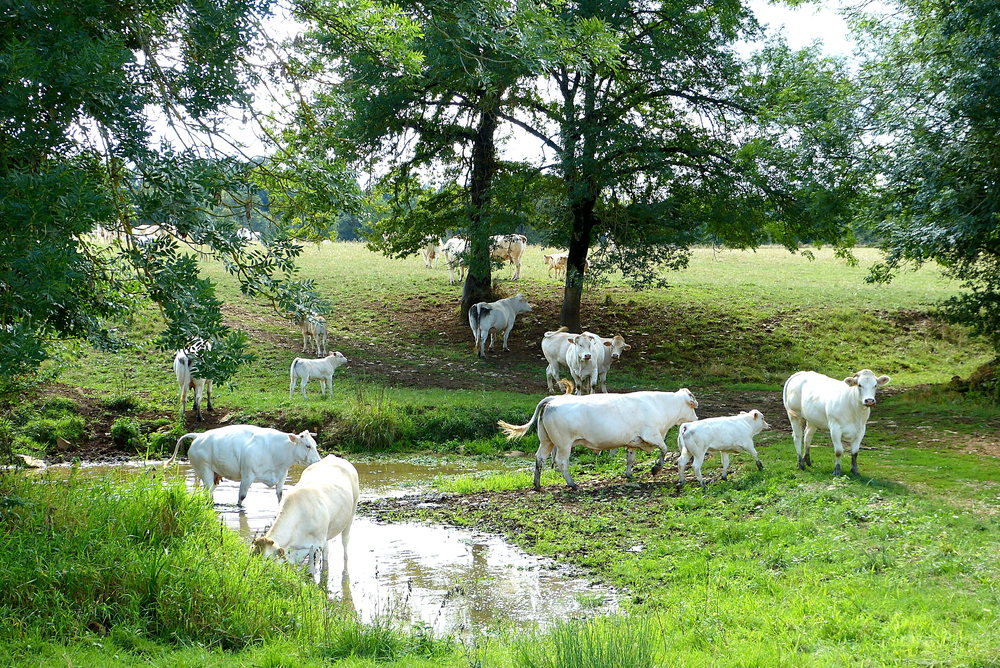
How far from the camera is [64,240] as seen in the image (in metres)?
6.26

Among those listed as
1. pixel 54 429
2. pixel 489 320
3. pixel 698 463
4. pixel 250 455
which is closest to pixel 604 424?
pixel 698 463

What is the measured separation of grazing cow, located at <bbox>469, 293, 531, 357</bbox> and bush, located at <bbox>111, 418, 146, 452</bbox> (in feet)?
34.4

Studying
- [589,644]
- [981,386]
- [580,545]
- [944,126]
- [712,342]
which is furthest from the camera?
[712,342]

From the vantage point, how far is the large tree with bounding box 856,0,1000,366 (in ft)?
50.0

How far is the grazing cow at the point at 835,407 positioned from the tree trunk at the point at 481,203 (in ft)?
38.3

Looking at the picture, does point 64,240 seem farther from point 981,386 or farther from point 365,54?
point 981,386

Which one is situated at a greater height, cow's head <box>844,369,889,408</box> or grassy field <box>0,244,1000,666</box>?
cow's head <box>844,369,889,408</box>

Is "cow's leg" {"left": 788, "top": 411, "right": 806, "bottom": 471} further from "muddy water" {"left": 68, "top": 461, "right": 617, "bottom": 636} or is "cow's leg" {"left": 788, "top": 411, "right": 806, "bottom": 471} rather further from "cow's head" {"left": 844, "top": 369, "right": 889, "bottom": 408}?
"muddy water" {"left": 68, "top": 461, "right": 617, "bottom": 636}

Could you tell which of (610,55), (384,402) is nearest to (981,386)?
(384,402)

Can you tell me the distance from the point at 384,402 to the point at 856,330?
16.9 meters

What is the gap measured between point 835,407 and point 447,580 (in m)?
6.05

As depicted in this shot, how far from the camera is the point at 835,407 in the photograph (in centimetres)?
1219

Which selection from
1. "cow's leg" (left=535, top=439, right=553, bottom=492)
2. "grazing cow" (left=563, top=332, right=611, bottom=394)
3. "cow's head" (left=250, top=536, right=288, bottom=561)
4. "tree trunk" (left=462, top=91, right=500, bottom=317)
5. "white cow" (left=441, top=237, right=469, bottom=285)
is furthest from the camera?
"white cow" (left=441, top=237, right=469, bottom=285)

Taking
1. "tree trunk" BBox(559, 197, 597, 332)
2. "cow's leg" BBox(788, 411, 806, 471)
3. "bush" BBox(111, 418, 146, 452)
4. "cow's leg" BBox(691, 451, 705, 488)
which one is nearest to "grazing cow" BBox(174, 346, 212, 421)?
"bush" BBox(111, 418, 146, 452)
